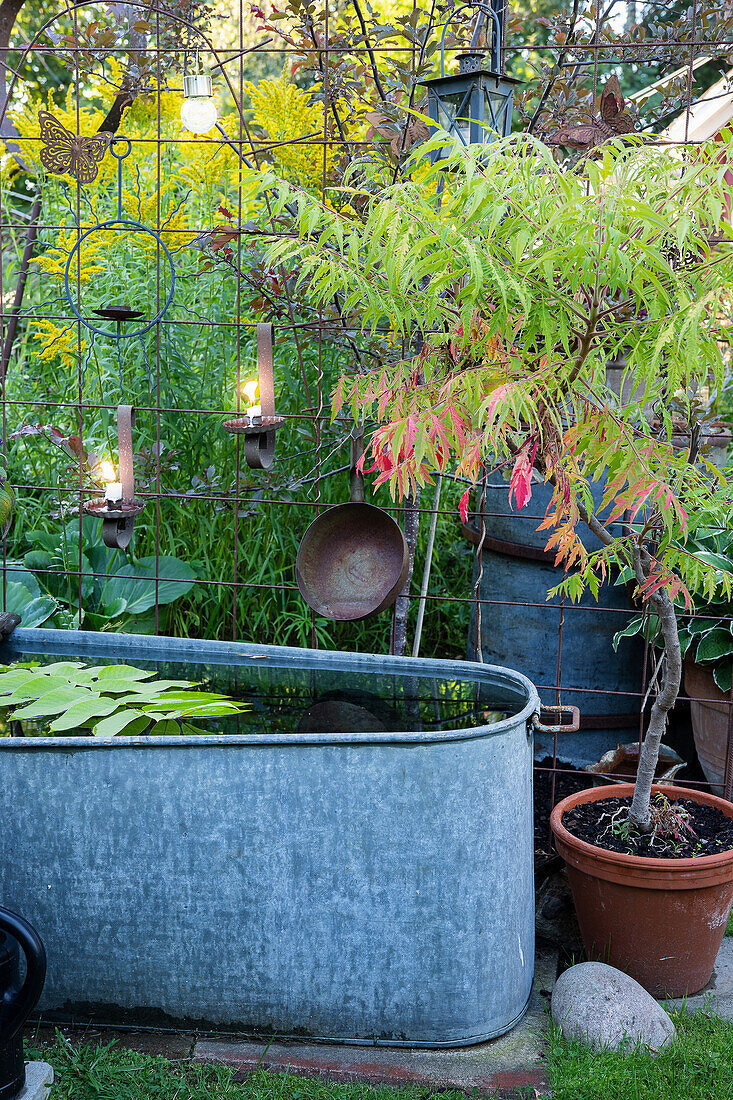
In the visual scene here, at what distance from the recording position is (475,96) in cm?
209

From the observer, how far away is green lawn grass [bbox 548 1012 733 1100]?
6.02 feet

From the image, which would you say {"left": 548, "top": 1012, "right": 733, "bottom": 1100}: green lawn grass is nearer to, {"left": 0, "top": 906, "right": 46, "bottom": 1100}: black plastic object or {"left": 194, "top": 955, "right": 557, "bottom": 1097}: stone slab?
{"left": 194, "top": 955, "right": 557, "bottom": 1097}: stone slab

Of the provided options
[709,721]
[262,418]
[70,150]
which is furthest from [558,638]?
[70,150]

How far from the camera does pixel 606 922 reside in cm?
223

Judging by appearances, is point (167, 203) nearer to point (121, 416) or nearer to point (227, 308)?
point (227, 308)

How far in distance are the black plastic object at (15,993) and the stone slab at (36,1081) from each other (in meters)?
0.02

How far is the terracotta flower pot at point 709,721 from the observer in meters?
2.83

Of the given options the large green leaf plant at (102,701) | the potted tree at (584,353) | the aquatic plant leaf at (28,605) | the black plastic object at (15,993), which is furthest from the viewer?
the aquatic plant leaf at (28,605)

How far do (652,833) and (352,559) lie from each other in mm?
1028

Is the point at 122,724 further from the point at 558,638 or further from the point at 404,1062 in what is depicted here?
the point at 558,638

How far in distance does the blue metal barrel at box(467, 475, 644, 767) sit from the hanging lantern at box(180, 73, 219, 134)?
136 cm

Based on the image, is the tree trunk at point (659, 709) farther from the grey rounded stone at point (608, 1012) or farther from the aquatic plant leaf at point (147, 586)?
the aquatic plant leaf at point (147, 586)

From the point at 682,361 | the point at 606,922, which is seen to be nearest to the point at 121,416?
the point at 682,361

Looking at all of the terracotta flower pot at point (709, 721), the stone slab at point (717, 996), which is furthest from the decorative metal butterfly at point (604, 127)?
the stone slab at point (717, 996)
